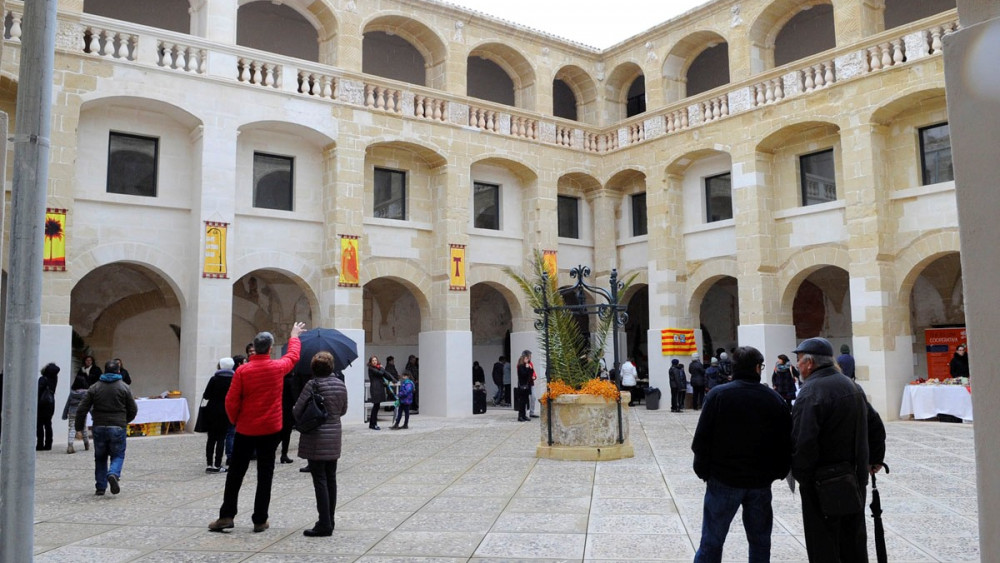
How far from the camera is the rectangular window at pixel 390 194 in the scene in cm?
2109

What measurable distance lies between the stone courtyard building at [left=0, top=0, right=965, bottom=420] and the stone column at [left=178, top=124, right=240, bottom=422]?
0.07 metres

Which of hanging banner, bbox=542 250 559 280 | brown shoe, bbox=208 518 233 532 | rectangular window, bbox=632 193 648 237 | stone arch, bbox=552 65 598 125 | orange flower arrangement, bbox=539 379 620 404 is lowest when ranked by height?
brown shoe, bbox=208 518 233 532

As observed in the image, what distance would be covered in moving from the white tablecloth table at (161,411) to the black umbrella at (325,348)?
6.06 metres

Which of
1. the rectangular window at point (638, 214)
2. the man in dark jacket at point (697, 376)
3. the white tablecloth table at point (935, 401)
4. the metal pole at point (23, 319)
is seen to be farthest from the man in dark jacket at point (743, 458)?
the rectangular window at point (638, 214)

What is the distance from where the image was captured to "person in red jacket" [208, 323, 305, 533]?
22.5 feet

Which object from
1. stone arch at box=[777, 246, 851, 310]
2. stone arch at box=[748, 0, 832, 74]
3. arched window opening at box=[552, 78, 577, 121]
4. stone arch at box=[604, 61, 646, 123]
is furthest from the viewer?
arched window opening at box=[552, 78, 577, 121]

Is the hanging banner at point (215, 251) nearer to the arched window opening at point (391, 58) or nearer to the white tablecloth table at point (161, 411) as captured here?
the white tablecloth table at point (161, 411)

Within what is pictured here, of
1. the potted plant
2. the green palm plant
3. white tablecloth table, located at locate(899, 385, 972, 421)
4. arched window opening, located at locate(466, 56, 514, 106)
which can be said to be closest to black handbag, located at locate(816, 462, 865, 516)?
the potted plant

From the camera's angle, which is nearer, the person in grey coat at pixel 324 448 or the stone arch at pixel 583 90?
the person in grey coat at pixel 324 448

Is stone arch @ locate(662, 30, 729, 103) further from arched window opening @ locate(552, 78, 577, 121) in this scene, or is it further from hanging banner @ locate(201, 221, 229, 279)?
hanging banner @ locate(201, 221, 229, 279)

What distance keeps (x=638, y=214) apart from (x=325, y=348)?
1483 centimetres

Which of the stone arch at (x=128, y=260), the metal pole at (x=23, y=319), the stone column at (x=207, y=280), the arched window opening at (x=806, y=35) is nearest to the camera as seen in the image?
the metal pole at (x=23, y=319)

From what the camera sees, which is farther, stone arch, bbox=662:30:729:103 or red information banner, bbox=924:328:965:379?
stone arch, bbox=662:30:729:103

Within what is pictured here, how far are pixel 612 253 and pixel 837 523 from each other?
65.9 feet
